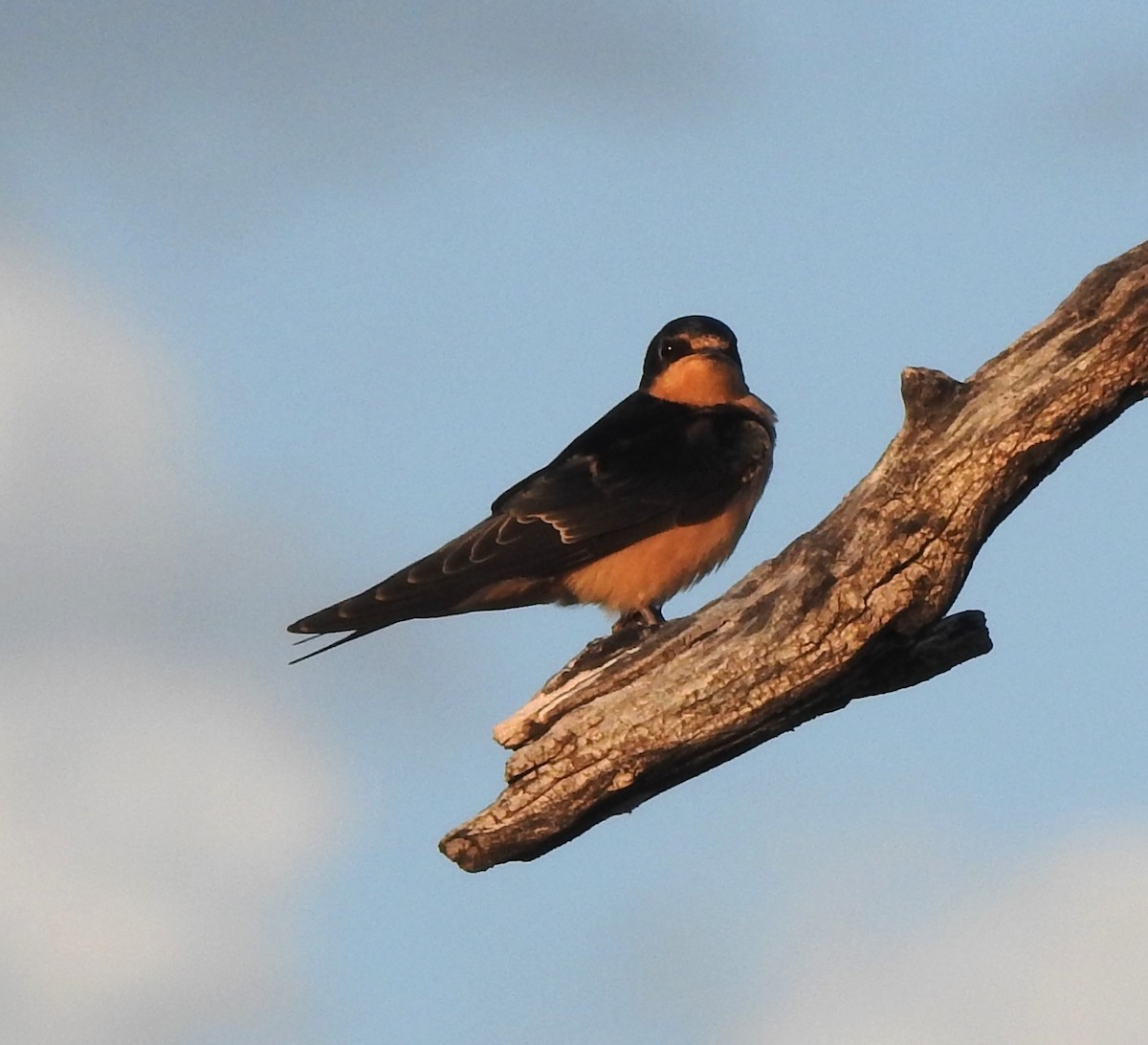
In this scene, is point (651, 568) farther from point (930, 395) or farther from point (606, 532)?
point (930, 395)

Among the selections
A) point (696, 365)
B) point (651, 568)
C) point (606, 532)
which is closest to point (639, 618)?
point (651, 568)

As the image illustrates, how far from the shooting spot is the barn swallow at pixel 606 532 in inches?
454

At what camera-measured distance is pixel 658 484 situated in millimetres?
12000

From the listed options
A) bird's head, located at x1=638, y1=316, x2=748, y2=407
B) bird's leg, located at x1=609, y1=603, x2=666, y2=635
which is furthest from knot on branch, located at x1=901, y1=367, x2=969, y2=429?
bird's head, located at x1=638, y1=316, x2=748, y2=407

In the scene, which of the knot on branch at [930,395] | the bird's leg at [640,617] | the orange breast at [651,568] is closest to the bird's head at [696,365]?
the orange breast at [651,568]

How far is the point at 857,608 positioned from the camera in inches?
358

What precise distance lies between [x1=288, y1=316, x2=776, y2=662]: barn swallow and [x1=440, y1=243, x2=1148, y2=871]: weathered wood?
1.95 m

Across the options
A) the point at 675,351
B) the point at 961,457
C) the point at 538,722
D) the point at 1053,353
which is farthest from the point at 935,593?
the point at 675,351

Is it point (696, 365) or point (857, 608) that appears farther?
point (696, 365)

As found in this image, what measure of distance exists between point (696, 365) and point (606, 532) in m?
1.84

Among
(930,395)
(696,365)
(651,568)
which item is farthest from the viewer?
(696,365)

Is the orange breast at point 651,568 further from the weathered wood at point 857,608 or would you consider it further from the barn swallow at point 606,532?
the weathered wood at point 857,608

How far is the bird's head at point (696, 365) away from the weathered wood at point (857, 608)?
3.67 m

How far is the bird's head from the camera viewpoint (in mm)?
13117
